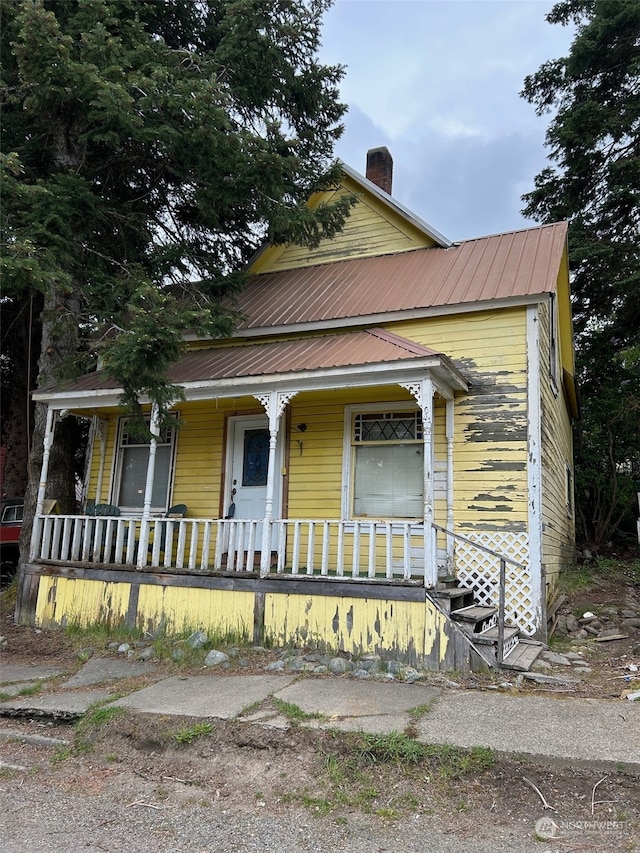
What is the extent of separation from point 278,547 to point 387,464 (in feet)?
6.39

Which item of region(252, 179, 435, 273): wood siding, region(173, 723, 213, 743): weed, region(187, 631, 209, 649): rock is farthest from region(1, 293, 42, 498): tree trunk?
region(173, 723, 213, 743): weed

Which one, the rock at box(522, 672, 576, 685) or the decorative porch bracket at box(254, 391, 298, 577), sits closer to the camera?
the rock at box(522, 672, 576, 685)

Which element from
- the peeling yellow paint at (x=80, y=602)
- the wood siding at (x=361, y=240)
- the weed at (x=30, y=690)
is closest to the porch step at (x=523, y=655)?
the weed at (x=30, y=690)

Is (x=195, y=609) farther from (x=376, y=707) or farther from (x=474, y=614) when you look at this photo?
(x=474, y=614)

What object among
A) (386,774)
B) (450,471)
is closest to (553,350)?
(450,471)

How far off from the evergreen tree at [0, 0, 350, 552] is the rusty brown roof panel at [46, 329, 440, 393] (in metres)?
0.50

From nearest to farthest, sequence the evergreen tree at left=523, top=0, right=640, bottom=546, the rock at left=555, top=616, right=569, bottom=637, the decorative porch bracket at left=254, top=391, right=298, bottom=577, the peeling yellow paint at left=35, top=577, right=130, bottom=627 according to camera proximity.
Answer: the decorative porch bracket at left=254, top=391, right=298, bottom=577 < the rock at left=555, top=616, right=569, bottom=637 < the peeling yellow paint at left=35, top=577, right=130, bottom=627 < the evergreen tree at left=523, top=0, right=640, bottom=546

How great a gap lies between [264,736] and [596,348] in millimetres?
14563

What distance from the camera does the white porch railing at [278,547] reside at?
6.77m

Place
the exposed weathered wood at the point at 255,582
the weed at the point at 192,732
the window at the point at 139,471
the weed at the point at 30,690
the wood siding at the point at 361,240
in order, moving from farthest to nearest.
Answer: the wood siding at the point at 361,240
the window at the point at 139,471
the exposed weathered wood at the point at 255,582
the weed at the point at 30,690
the weed at the point at 192,732

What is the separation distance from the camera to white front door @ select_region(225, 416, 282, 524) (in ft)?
30.3

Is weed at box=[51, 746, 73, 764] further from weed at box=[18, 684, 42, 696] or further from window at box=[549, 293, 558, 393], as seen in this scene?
window at box=[549, 293, 558, 393]

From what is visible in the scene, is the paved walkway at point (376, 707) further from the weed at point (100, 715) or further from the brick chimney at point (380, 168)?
the brick chimney at point (380, 168)

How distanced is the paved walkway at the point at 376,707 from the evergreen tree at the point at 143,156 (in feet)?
10.9
